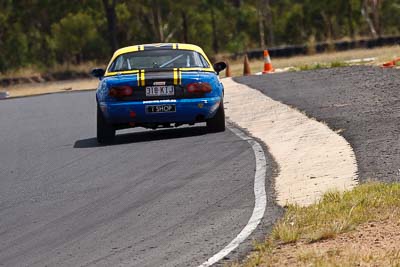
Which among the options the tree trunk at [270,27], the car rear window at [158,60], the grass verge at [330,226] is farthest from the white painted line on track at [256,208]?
the tree trunk at [270,27]

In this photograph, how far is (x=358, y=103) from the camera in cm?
1786

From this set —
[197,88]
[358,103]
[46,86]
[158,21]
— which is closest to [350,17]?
[158,21]

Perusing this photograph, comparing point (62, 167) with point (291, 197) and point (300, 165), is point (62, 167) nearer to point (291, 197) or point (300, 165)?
point (300, 165)

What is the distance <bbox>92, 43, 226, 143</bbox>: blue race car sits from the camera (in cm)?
1591

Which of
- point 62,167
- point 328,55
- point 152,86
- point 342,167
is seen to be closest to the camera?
point 342,167

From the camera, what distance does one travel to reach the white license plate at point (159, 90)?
15945 millimetres

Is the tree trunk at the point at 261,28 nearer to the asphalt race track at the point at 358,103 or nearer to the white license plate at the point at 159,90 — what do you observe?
the asphalt race track at the point at 358,103

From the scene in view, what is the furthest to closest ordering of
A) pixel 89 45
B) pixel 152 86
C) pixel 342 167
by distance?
pixel 89 45, pixel 152 86, pixel 342 167

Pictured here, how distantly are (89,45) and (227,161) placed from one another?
45770 mm

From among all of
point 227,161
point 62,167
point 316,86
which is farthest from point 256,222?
point 316,86

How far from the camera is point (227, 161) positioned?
13.0 m

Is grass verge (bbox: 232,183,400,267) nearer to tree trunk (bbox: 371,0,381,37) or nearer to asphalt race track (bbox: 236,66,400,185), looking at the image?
asphalt race track (bbox: 236,66,400,185)

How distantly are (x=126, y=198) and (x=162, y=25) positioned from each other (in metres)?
51.1

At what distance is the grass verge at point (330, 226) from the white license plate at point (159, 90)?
660 cm
